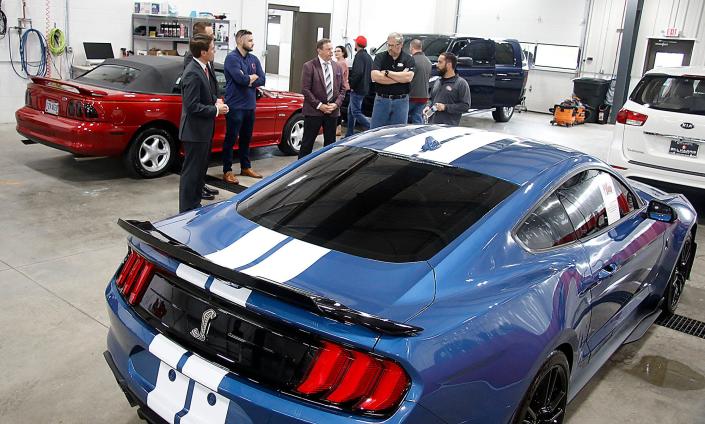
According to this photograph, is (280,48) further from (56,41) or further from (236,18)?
(56,41)

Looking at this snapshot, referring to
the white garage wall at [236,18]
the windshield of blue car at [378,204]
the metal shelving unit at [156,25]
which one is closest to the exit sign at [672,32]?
the white garage wall at [236,18]

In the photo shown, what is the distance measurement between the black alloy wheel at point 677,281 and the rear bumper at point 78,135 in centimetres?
524

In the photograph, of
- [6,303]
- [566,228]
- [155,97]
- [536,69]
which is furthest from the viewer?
[536,69]

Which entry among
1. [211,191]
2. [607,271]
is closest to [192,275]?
[607,271]

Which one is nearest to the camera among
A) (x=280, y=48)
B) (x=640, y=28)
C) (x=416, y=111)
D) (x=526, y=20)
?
(x=416, y=111)

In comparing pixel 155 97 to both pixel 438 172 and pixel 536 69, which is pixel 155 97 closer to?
pixel 438 172

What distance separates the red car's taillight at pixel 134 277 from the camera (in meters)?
2.26

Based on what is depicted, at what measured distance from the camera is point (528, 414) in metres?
2.30

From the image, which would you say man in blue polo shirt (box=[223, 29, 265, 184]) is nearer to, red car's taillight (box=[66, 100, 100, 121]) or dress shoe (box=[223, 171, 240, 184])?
dress shoe (box=[223, 171, 240, 184])

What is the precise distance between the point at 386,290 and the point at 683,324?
313cm

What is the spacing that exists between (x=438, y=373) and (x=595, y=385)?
1919mm

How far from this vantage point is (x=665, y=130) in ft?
21.1

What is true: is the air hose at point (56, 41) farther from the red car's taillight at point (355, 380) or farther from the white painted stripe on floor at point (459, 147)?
the red car's taillight at point (355, 380)

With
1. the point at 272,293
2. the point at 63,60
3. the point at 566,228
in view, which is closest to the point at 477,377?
the point at 272,293
